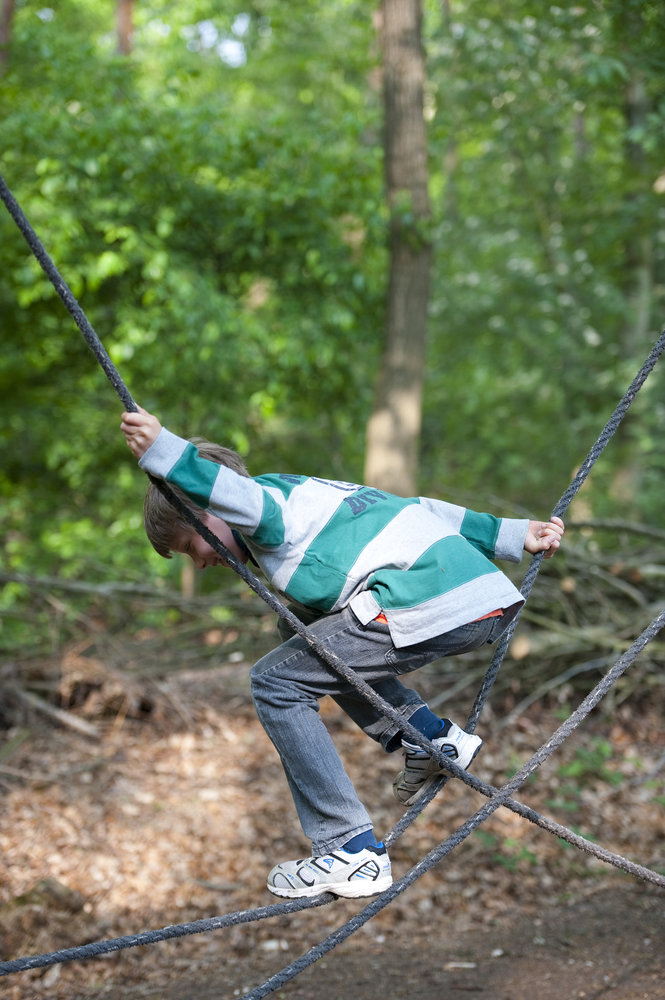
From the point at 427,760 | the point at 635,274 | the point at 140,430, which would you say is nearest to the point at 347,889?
the point at 427,760

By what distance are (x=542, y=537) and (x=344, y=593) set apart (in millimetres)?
562

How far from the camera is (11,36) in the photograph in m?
9.07

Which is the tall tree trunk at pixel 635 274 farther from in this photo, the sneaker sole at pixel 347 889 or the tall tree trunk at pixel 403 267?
the sneaker sole at pixel 347 889

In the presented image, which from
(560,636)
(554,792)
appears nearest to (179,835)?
(554,792)

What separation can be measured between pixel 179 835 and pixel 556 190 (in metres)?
7.85

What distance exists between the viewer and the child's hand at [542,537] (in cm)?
228

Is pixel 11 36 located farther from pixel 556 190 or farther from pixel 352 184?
pixel 556 190

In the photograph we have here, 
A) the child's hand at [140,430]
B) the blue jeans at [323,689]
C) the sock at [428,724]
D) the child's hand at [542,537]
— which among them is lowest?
the sock at [428,724]

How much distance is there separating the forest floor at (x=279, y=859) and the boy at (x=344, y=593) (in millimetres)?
1418

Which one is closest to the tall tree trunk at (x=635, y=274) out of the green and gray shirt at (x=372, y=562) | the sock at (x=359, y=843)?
the green and gray shirt at (x=372, y=562)

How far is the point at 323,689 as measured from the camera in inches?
87.4

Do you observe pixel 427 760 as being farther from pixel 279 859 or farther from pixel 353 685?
pixel 279 859

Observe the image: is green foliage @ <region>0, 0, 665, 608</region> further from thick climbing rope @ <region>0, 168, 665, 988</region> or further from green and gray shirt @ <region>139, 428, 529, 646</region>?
green and gray shirt @ <region>139, 428, 529, 646</region>

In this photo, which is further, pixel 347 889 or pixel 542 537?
pixel 542 537
